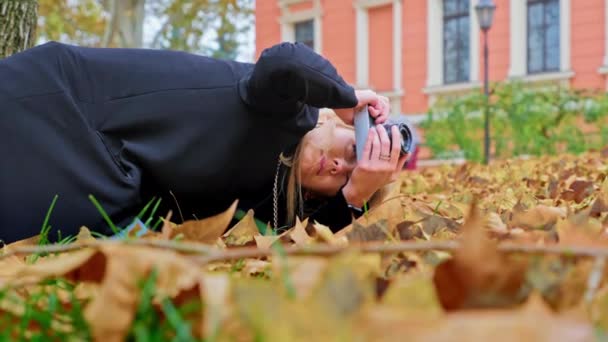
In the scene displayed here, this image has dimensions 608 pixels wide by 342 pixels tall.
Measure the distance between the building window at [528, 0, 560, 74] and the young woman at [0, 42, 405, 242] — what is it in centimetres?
1479

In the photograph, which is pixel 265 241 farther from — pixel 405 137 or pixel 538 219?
pixel 405 137

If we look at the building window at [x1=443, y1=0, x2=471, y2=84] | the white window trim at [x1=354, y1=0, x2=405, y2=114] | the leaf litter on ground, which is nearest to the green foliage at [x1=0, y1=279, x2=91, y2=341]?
the leaf litter on ground

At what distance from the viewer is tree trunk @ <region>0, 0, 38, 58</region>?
383cm

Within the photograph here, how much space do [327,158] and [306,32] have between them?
18.9 m

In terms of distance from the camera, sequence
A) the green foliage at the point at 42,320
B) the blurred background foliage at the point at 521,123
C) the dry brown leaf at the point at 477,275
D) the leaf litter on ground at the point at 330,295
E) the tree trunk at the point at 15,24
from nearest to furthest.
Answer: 1. the leaf litter on ground at the point at 330,295
2. the dry brown leaf at the point at 477,275
3. the green foliage at the point at 42,320
4. the tree trunk at the point at 15,24
5. the blurred background foliage at the point at 521,123

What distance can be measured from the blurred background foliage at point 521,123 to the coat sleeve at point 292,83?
8.67m

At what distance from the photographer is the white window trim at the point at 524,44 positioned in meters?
15.9

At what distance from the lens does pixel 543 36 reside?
16.8 metres

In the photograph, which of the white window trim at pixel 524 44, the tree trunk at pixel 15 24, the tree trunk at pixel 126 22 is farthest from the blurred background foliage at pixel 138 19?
the tree trunk at pixel 15 24

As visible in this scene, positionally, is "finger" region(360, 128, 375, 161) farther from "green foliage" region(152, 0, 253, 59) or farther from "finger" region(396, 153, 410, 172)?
"green foliage" region(152, 0, 253, 59)

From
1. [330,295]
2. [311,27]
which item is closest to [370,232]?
[330,295]

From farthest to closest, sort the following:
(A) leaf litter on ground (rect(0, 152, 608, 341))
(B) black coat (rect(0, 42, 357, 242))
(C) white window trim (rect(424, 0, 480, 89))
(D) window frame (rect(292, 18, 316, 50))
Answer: (D) window frame (rect(292, 18, 316, 50)), (C) white window trim (rect(424, 0, 480, 89)), (B) black coat (rect(0, 42, 357, 242)), (A) leaf litter on ground (rect(0, 152, 608, 341))

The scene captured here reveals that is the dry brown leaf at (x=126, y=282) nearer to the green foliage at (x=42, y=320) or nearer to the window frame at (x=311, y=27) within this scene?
the green foliage at (x=42, y=320)

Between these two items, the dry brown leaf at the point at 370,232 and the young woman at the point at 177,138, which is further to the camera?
the young woman at the point at 177,138
